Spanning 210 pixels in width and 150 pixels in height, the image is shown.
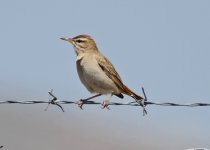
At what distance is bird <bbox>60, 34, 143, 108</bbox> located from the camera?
12666 mm

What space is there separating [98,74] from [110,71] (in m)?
0.32

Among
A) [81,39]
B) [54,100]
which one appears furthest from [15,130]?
[54,100]

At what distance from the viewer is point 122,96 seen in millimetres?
13219

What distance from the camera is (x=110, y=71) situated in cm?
1302

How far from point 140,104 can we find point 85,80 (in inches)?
93.3

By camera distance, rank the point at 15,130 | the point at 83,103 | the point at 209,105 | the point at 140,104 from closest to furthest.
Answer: the point at 209,105
the point at 140,104
the point at 83,103
the point at 15,130

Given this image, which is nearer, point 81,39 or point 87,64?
point 87,64

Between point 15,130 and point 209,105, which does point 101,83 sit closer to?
point 209,105

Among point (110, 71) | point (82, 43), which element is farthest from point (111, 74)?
point (82, 43)

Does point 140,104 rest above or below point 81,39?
below

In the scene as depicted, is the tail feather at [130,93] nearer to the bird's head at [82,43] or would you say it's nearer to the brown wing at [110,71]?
the brown wing at [110,71]

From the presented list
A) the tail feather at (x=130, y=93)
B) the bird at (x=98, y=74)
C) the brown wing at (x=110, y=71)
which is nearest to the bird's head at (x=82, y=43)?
the bird at (x=98, y=74)

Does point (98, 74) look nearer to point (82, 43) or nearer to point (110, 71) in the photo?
point (110, 71)

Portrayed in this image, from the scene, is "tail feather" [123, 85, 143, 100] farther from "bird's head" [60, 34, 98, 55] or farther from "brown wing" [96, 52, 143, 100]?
"bird's head" [60, 34, 98, 55]
